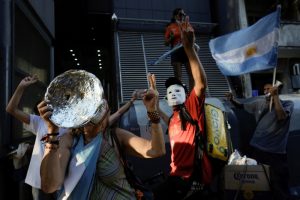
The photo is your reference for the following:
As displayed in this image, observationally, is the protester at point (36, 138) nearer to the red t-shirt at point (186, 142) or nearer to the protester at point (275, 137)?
the red t-shirt at point (186, 142)

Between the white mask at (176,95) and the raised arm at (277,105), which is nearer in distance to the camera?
the white mask at (176,95)

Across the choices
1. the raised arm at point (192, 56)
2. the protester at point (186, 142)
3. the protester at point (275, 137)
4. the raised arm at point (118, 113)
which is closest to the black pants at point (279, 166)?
the protester at point (275, 137)

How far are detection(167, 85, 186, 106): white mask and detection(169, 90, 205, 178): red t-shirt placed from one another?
135 millimetres

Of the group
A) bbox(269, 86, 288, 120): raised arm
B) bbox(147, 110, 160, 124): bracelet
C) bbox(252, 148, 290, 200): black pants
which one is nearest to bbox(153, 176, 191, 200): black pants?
bbox(147, 110, 160, 124): bracelet

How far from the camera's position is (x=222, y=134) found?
311 cm

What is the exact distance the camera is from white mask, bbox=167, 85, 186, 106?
3.24m

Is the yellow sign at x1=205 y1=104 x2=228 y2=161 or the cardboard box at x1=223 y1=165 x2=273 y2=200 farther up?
the yellow sign at x1=205 y1=104 x2=228 y2=161

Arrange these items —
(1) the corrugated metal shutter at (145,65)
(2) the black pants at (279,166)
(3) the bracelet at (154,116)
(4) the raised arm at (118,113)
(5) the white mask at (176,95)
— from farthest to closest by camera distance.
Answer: (1) the corrugated metal shutter at (145,65), (2) the black pants at (279,166), (5) the white mask at (176,95), (4) the raised arm at (118,113), (3) the bracelet at (154,116)

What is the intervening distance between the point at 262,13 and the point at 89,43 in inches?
239

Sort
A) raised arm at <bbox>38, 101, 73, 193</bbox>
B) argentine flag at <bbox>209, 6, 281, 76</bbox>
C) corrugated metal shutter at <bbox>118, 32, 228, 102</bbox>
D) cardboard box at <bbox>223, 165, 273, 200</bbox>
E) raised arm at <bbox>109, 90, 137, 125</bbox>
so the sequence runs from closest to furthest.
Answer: raised arm at <bbox>38, 101, 73, 193</bbox> → raised arm at <bbox>109, 90, 137, 125</bbox> → cardboard box at <bbox>223, 165, 273, 200</bbox> → argentine flag at <bbox>209, 6, 281, 76</bbox> → corrugated metal shutter at <bbox>118, 32, 228, 102</bbox>

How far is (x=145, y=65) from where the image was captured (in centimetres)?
806

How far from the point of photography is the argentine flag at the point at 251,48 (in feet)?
16.3

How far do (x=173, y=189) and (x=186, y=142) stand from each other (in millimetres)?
431

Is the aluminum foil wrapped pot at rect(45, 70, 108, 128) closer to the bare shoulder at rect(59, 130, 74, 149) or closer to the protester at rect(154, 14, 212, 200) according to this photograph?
the bare shoulder at rect(59, 130, 74, 149)
